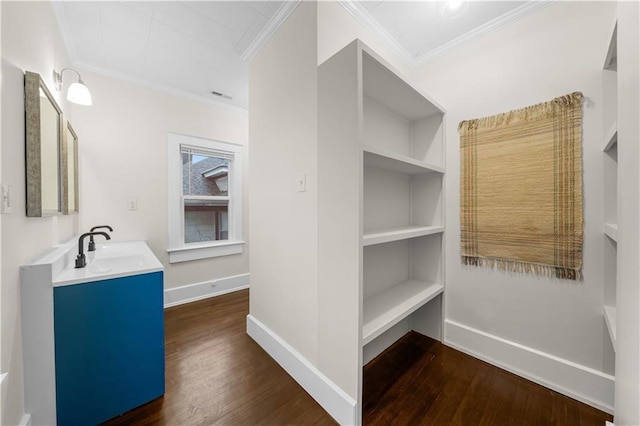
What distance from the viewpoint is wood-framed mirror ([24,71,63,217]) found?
1176mm

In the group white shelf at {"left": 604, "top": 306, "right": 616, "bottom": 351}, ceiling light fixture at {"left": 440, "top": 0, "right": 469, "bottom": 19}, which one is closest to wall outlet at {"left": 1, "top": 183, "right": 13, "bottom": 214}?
ceiling light fixture at {"left": 440, "top": 0, "right": 469, "bottom": 19}

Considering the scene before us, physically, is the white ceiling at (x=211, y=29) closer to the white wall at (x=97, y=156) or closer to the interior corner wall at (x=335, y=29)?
the interior corner wall at (x=335, y=29)

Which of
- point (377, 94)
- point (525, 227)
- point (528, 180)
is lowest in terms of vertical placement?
point (525, 227)

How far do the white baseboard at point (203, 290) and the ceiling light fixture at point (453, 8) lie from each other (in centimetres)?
349

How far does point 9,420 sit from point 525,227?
2893 millimetres

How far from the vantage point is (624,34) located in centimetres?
88

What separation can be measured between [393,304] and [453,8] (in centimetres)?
203

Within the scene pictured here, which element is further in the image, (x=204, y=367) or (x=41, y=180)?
(x=204, y=367)

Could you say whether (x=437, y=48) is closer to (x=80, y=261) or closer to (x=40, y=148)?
(x=40, y=148)

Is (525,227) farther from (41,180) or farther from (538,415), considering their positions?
(41,180)

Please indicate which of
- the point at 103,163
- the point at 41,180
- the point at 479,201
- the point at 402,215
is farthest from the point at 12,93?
the point at 479,201

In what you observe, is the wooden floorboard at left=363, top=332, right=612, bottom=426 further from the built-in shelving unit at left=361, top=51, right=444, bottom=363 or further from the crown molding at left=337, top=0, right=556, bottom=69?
the crown molding at left=337, top=0, right=556, bottom=69

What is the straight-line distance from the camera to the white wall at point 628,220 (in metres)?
0.75

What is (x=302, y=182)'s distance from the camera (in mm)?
1572
